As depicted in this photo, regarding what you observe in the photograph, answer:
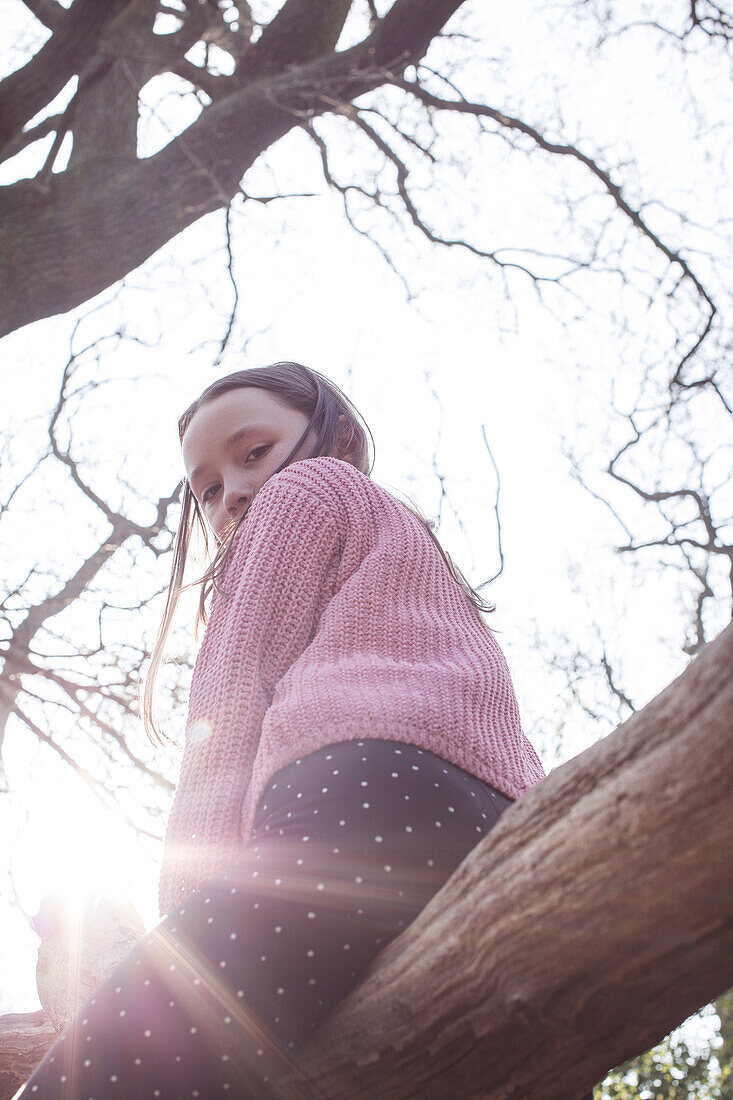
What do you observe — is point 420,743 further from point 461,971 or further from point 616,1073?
point 616,1073

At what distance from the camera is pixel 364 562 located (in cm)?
129

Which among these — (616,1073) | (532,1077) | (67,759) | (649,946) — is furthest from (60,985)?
(616,1073)

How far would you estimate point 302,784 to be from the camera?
96 cm

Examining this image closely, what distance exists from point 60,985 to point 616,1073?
576cm

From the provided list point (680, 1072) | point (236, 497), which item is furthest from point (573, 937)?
point (680, 1072)

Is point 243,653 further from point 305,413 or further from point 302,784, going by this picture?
point 305,413

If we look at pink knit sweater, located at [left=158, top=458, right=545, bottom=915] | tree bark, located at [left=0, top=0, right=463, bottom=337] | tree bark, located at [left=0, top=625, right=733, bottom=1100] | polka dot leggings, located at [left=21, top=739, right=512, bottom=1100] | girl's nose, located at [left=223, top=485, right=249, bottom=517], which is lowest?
tree bark, located at [left=0, top=625, right=733, bottom=1100]

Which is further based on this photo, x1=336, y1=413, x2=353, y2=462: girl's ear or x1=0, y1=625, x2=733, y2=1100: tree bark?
x1=336, y1=413, x2=353, y2=462: girl's ear

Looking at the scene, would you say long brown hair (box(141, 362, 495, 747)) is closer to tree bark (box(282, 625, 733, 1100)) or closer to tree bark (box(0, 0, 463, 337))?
tree bark (box(282, 625, 733, 1100))

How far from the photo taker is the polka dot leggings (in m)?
0.78

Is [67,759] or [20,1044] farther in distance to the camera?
[67,759]

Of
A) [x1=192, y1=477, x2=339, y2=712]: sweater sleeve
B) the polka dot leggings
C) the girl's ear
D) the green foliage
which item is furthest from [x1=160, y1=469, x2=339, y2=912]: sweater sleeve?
the green foliage

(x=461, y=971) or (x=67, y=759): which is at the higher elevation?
(x=67, y=759)

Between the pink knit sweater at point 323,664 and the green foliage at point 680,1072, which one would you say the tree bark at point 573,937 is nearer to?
the pink knit sweater at point 323,664
